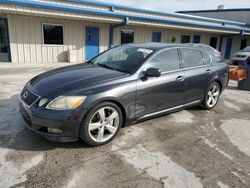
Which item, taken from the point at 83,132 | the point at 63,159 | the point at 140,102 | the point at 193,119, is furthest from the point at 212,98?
the point at 63,159

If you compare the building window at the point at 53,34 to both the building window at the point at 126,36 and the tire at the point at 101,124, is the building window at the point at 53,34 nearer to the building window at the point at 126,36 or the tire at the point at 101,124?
the building window at the point at 126,36

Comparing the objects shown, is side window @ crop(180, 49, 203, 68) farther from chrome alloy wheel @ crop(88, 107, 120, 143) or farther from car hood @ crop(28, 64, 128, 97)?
chrome alloy wheel @ crop(88, 107, 120, 143)

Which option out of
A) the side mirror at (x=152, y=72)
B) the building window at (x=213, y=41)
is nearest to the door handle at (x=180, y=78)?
the side mirror at (x=152, y=72)

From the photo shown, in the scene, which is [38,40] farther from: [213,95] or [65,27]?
[213,95]

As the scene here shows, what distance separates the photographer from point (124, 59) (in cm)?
407

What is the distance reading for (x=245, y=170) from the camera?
280 cm

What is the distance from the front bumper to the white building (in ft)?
26.1

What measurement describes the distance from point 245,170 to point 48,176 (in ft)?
8.18

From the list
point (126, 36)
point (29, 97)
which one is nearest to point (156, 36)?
point (126, 36)

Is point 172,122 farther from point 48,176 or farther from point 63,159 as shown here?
point 48,176

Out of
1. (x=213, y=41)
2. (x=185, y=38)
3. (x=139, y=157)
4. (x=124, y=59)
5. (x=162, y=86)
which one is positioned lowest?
(x=139, y=157)

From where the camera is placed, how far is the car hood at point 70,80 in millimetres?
2988

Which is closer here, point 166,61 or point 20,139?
point 20,139

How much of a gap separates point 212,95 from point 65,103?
3.66 m
